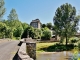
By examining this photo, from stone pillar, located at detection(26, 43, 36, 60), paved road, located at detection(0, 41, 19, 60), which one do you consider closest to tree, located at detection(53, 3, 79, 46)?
paved road, located at detection(0, 41, 19, 60)

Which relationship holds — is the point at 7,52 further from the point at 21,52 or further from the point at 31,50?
the point at 21,52

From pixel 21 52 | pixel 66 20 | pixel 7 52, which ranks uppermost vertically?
pixel 66 20

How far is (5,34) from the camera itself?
249 ft

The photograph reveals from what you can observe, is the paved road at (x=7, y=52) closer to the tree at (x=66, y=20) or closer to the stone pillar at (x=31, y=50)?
the stone pillar at (x=31, y=50)

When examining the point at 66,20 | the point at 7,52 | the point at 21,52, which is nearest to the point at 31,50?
the point at 7,52

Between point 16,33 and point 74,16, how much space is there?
36473mm

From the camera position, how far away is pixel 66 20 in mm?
63000

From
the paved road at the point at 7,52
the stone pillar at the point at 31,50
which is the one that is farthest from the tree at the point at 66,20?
the stone pillar at the point at 31,50

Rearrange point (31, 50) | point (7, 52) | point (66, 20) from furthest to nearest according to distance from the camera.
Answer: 1. point (66, 20)
2. point (31, 50)
3. point (7, 52)

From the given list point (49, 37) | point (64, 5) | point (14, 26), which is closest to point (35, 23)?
point (14, 26)

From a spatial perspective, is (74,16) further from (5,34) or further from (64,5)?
(5,34)

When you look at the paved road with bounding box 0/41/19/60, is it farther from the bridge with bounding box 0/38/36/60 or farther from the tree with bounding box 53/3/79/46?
the tree with bounding box 53/3/79/46

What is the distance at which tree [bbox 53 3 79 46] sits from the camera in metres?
62.0

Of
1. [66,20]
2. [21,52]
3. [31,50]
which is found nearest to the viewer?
[21,52]
